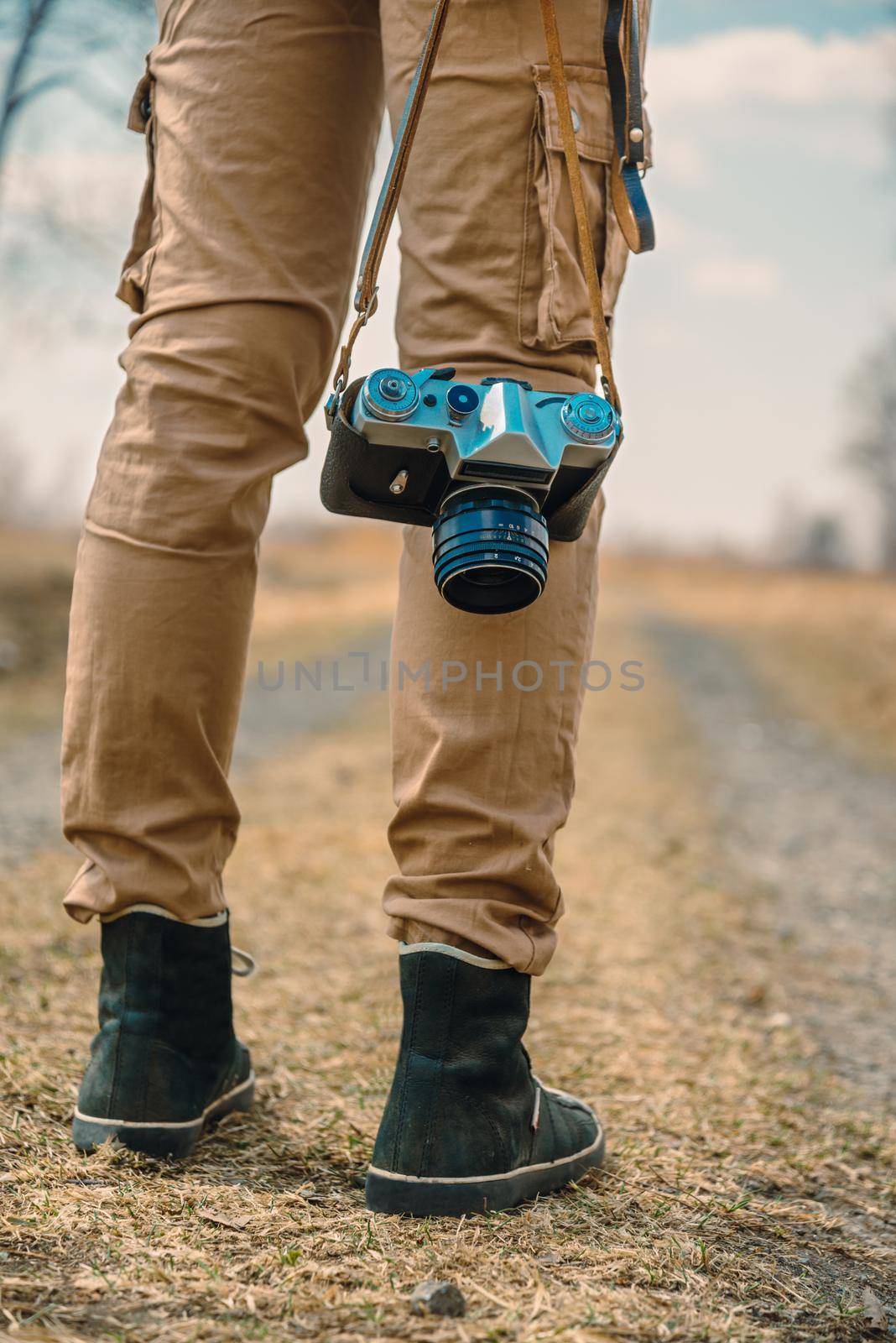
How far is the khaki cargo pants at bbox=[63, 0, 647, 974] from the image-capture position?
3.87 ft

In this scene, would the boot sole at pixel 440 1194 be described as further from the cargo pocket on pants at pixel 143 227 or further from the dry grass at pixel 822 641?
the dry grass at pixel 822 641

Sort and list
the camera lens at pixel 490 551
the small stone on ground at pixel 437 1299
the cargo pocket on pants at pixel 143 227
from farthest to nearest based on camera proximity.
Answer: the cargo pocket on pants at pixel 143 227 < the camera lens at pixel 490 551 < the small stone on ground at pixel 437 1299

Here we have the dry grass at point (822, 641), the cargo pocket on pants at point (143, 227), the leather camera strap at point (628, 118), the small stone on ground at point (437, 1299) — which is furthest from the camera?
the dry grass at point (822, 641)

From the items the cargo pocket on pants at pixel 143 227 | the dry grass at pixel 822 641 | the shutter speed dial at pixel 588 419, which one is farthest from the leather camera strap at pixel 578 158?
the dry grass at pixel 822 641

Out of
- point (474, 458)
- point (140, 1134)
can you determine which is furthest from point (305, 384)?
point (140, 1134)

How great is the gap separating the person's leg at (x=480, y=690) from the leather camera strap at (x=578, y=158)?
18 millimetres

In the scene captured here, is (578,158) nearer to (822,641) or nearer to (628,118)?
(628,118)

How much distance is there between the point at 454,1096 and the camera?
1188 millimetres

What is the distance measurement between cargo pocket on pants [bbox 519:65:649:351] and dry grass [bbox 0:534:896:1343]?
94 cm

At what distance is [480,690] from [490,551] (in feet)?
0.56

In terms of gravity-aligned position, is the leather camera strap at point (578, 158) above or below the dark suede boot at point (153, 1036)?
above

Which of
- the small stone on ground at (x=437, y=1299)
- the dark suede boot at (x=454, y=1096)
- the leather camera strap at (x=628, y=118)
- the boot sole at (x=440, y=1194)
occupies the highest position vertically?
the leather camera strap at (x=628, y=118)

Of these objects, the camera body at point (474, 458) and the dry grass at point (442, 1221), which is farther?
the camera body at point (474, 458)

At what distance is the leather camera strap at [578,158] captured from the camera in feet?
Result: 3.79
